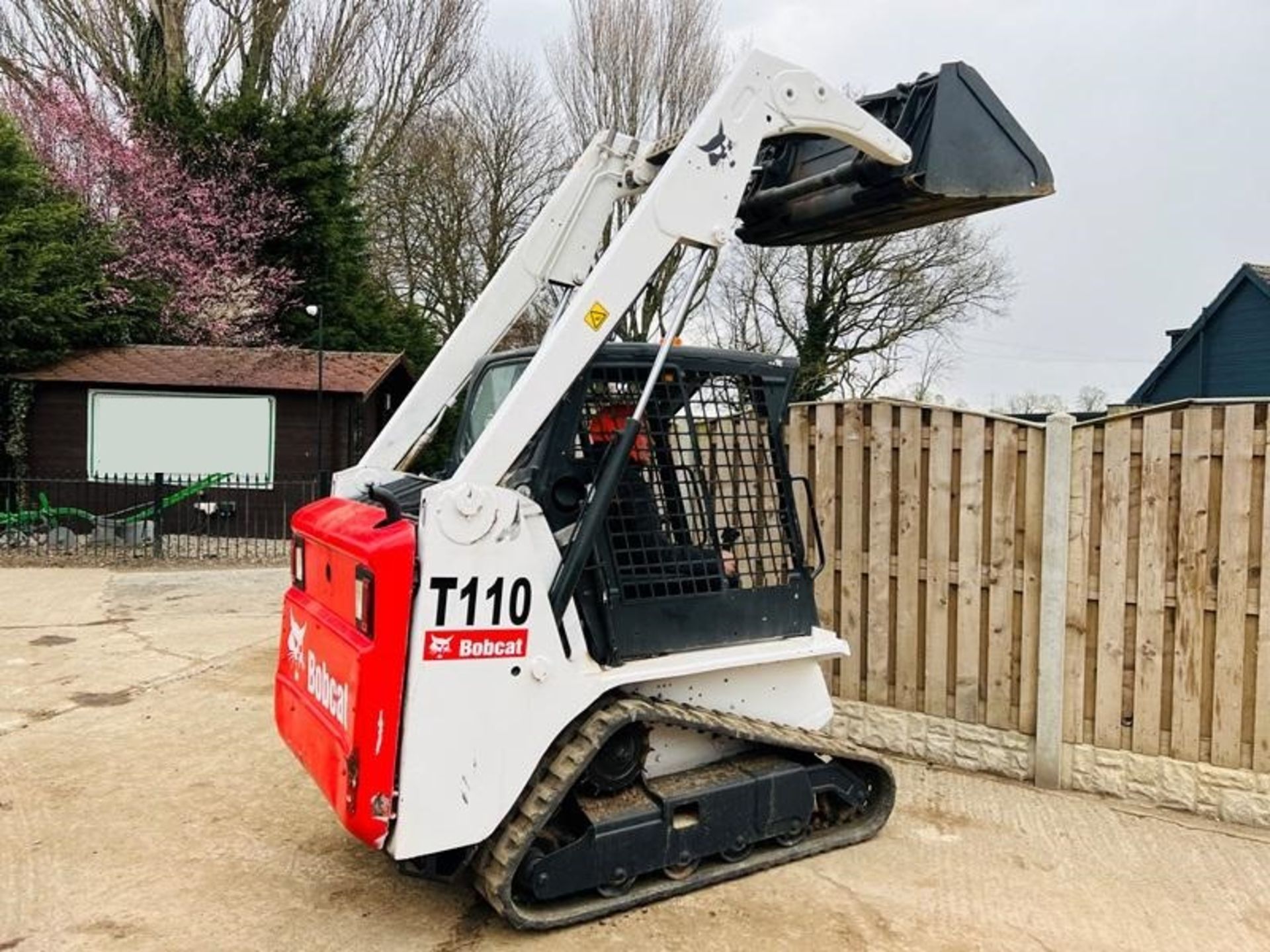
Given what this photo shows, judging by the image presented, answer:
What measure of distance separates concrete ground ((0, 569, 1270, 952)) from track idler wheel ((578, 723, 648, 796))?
45cm

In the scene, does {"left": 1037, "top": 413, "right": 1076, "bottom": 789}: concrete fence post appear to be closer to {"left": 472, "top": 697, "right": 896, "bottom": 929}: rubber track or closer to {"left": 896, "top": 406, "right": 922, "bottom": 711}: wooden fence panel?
{"left": 896, "top": 406, "right": 922, "bottom": 711}: wooden fence panel

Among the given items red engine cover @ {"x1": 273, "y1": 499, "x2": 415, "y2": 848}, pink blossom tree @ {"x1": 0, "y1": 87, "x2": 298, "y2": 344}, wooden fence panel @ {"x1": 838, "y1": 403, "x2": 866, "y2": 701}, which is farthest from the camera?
pink blossom tree @ {"x1": 0, "y1": 87, "x2": 298, "y2": 344}

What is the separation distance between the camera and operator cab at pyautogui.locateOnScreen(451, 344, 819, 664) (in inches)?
132

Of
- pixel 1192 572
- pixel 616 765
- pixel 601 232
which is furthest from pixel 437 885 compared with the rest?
pixel 1192 572

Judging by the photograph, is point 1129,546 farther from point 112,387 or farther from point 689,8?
point 689,8

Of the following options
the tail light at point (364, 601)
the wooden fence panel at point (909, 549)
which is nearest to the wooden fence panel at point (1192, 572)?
the wooden fence panel at point (909, 549)

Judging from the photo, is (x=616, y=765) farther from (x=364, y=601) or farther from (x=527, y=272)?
(x=527, y=272)

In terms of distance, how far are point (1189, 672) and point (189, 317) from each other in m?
19.6

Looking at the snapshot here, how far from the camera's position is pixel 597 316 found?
10.4ft

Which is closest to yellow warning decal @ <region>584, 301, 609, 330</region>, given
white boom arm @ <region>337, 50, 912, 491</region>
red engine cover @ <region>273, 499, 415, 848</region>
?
white boom arm @ <region>337, 50, 912, 491</region>

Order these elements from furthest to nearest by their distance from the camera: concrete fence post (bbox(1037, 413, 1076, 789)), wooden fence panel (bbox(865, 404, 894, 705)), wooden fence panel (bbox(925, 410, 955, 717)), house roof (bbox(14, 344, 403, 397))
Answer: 1. house roof (bbox(14, 344, 403, 397))
2. wooden fence panel (bbox(865, 404, 894, 705))
3. wooden fence panel (bbox(925, 410, 955, 717))
4. concrete fence post (bbox(1037, 413, 1076, 789))

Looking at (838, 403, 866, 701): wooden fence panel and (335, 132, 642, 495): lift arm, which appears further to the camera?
(838, 403, 866, 701): wooden fence panel

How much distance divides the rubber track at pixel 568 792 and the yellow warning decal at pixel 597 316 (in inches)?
52.2

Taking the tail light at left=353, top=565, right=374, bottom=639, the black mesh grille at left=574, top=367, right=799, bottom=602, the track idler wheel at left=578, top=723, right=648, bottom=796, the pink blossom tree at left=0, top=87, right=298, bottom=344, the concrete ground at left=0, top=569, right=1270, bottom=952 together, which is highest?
the pink blossom tree at left=0, top=87, right=298, bottom=344
